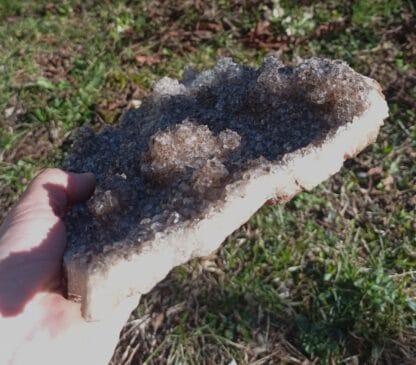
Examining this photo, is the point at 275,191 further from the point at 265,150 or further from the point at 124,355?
the point at 124,355

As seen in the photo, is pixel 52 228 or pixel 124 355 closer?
pixel 52 228

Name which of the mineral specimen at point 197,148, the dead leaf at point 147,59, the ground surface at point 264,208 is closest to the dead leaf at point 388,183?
the ground surface at point 264,208

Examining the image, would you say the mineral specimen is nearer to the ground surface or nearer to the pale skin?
the pale skin

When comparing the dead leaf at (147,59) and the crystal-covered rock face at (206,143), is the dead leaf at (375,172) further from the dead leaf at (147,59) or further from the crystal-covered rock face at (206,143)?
the dead leaf at (147,59)

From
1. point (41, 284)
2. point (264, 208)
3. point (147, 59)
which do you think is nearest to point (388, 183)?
point (264, 208)

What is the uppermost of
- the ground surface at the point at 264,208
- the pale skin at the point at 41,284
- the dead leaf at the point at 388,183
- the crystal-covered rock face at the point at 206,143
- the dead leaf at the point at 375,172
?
the crystal-covered rock face at the point at 206,143

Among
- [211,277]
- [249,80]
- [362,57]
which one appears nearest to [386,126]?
[362,57]

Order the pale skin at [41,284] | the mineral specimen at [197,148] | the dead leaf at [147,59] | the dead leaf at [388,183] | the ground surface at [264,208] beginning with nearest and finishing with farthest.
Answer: the mineral specimen at [197,148], the pale skin at [41,284], the ground surface at [264,208], the dead leaf at [388,183], the dead leaf at [147,59]
